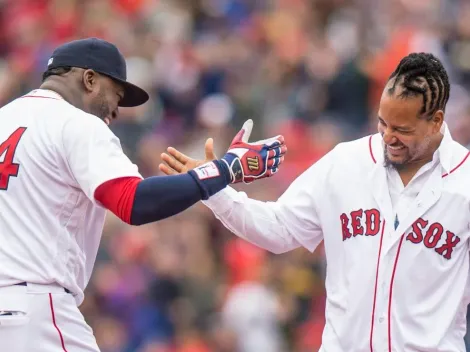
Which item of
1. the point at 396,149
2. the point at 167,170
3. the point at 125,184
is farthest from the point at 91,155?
the point at 396,149

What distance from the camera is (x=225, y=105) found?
37.1 ft

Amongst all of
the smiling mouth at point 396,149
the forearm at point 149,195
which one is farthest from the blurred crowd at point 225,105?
the forearm at point 149,195

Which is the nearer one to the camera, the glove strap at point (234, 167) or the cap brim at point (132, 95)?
the glove strap at point (234, 167)

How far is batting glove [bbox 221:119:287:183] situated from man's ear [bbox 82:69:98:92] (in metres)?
0.68

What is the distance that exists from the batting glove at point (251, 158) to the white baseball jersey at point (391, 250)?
21 centimetres

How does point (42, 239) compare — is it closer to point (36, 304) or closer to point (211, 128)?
point (36, 304)

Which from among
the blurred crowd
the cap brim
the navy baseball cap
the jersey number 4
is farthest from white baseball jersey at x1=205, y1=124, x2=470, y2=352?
the blurred crowd

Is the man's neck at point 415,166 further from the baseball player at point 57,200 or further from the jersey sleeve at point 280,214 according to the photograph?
the baseball player at point 57,200

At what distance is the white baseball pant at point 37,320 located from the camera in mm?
5047

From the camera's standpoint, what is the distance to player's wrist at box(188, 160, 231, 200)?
5.15 meters

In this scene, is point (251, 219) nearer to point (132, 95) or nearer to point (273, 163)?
point (273, 163)

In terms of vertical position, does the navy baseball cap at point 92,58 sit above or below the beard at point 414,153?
above

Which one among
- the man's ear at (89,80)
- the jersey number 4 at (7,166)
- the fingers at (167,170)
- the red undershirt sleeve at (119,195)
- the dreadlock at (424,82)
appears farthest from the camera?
the fingers at (167,170)

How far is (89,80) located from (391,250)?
156 centimetres
